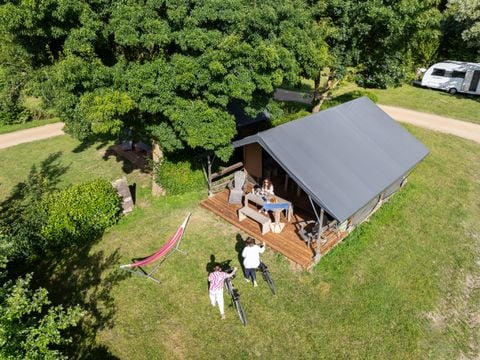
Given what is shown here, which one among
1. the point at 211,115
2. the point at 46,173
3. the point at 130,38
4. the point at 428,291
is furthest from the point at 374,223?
the point at 46,173

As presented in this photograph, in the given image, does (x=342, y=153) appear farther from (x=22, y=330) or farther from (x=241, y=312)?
(x=22, y=330)

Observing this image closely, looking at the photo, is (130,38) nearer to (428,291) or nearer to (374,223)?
(374,223)

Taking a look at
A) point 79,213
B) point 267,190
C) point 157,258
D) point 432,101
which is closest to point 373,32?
point 267,190

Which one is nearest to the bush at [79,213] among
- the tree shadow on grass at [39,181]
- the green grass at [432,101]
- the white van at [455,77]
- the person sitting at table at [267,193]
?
the tree shadow on grass at [39,181]

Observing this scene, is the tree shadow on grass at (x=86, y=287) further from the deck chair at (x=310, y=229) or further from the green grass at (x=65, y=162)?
the deck chair at (x=310, y=229)

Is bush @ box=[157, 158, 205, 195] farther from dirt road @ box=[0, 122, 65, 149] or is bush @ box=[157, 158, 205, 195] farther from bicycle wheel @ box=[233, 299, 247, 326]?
dirt road @ box=[0, 122, 65, 149]
